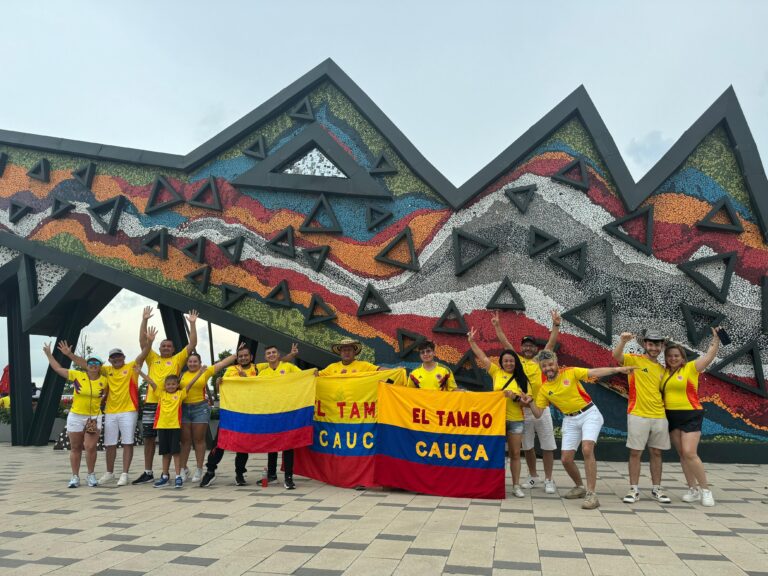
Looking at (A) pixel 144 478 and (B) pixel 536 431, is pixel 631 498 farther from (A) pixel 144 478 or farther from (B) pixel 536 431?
(A) pixel 144 478

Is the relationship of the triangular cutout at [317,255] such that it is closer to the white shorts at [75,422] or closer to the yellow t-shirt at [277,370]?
the yellow t-shirt at [277,370]

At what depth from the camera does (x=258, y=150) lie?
43.1 feet

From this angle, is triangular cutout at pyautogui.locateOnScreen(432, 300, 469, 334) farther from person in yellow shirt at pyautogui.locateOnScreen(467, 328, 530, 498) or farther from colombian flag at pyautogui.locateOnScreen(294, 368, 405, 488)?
person in yellow shirt at pyautogui.locateOnScreen(467, 328, 530, 498)

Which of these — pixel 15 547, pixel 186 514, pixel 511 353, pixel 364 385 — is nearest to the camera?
pixel 15 547

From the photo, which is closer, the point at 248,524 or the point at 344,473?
the point at 248,524

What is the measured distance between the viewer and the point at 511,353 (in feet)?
26.0

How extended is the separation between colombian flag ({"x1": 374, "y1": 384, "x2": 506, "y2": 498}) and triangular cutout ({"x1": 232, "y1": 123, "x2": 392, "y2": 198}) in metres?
5.39

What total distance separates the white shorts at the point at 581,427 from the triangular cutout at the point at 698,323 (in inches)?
193

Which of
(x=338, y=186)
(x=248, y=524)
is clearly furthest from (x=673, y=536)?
(x=338, y=186)

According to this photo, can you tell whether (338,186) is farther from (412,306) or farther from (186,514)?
Answer: (186,514)

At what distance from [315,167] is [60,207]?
5.57 metres

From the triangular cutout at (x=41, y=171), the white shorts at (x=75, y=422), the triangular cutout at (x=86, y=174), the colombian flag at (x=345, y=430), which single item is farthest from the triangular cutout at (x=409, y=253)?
the triangular cutout at (x=41, y=171)

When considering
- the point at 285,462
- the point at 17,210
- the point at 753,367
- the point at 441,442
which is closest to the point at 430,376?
the point at 441,442

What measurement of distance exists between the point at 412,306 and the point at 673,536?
23.1 ft
